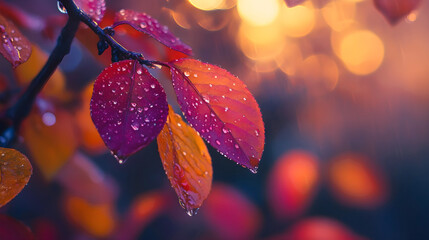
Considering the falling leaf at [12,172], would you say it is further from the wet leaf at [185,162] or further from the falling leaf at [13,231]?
the falling leaf at [13,231]

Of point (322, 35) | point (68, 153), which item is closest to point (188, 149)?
point (68, 153)

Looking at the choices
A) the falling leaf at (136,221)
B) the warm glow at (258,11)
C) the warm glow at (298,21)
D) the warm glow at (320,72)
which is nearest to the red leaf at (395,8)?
the falling leaf at (136,221)

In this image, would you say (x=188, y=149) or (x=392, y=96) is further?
(x=392, y=96)

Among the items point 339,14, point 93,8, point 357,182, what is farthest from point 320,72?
point 93,8

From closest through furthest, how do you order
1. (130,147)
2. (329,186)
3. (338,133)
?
(130,147)
(329,186)
(338,133)

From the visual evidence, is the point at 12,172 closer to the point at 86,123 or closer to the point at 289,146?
the point at 86,123

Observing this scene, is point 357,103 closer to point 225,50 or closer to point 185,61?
point 225,50

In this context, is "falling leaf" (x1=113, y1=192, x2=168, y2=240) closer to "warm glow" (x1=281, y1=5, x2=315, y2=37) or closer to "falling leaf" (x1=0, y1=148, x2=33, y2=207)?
"falling leaf" (x1=0, y1=148, x2=33, y2=207)
